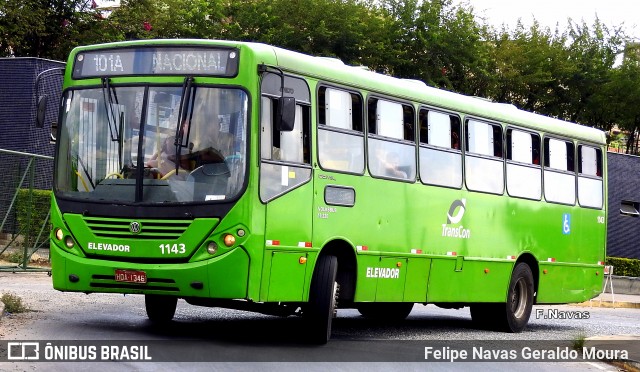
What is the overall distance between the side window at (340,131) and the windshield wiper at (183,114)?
1.70m

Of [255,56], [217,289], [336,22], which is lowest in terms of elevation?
[217,289]

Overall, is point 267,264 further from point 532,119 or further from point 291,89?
point 532,119

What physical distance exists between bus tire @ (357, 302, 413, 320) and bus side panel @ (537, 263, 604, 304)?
220 cm

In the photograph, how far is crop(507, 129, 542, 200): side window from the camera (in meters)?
18.9

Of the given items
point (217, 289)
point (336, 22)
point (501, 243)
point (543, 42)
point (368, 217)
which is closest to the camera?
point (217, 289)

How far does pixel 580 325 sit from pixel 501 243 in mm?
4553

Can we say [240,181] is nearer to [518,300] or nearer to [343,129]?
[343,129]

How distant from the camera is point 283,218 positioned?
1321 cm

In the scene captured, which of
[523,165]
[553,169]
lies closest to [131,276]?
[523,165]

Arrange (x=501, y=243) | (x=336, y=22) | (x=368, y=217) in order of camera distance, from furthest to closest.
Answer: (x=336, y=22) < (x=501, y=243) < (x=368, y=217)

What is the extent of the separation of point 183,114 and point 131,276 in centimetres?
176

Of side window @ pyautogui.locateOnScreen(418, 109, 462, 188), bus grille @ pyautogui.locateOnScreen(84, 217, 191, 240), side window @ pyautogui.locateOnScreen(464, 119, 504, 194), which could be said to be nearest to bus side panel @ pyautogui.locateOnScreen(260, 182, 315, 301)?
bus grille @ pyautogui.locateOnScreen(84, 217, 191, 240)

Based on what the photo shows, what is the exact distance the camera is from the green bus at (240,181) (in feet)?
Result: 42.0

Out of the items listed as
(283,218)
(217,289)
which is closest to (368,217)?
(283,218)
